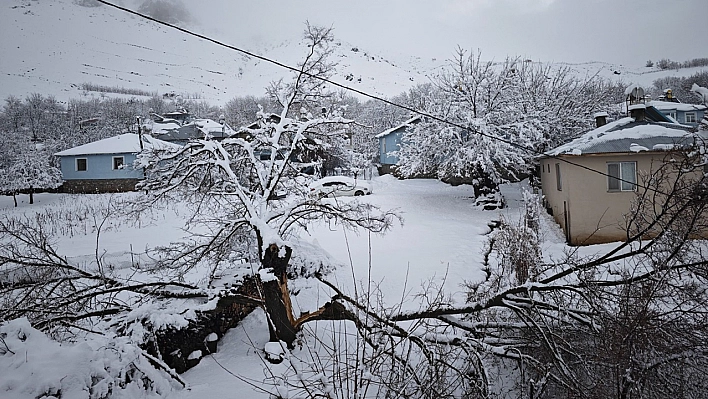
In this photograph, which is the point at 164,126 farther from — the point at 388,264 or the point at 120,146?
the point at 388,264

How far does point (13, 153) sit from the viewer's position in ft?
7.70

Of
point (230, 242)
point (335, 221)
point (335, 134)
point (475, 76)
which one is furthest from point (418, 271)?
point (475, 76)

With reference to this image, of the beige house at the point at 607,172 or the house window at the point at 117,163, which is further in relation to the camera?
the beige house at the point at 607,172

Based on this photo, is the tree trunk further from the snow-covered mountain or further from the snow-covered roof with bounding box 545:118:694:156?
the snow-covered roof with bounding box 545:118:694:156

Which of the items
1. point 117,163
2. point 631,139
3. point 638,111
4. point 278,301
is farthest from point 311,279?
point 638,111

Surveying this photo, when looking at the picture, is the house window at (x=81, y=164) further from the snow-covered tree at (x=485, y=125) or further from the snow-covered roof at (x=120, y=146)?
the snow-covered tree at (x=485, y=125)

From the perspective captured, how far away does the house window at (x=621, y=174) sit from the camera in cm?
608

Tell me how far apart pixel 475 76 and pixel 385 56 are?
5929 millimetres

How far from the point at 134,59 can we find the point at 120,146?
30.2 inches

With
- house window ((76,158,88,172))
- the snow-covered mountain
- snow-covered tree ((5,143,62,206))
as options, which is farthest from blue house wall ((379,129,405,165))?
snow-covered tree ((5,143,62,206))

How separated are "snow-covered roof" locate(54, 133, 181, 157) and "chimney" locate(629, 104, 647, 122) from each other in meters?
7.01

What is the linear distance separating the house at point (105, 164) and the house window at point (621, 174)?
19.6ft

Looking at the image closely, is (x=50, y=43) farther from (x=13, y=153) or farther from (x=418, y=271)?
(x=418, y=271)

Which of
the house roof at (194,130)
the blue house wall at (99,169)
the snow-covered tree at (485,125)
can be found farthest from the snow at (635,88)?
the blue house wall at (99,169)
